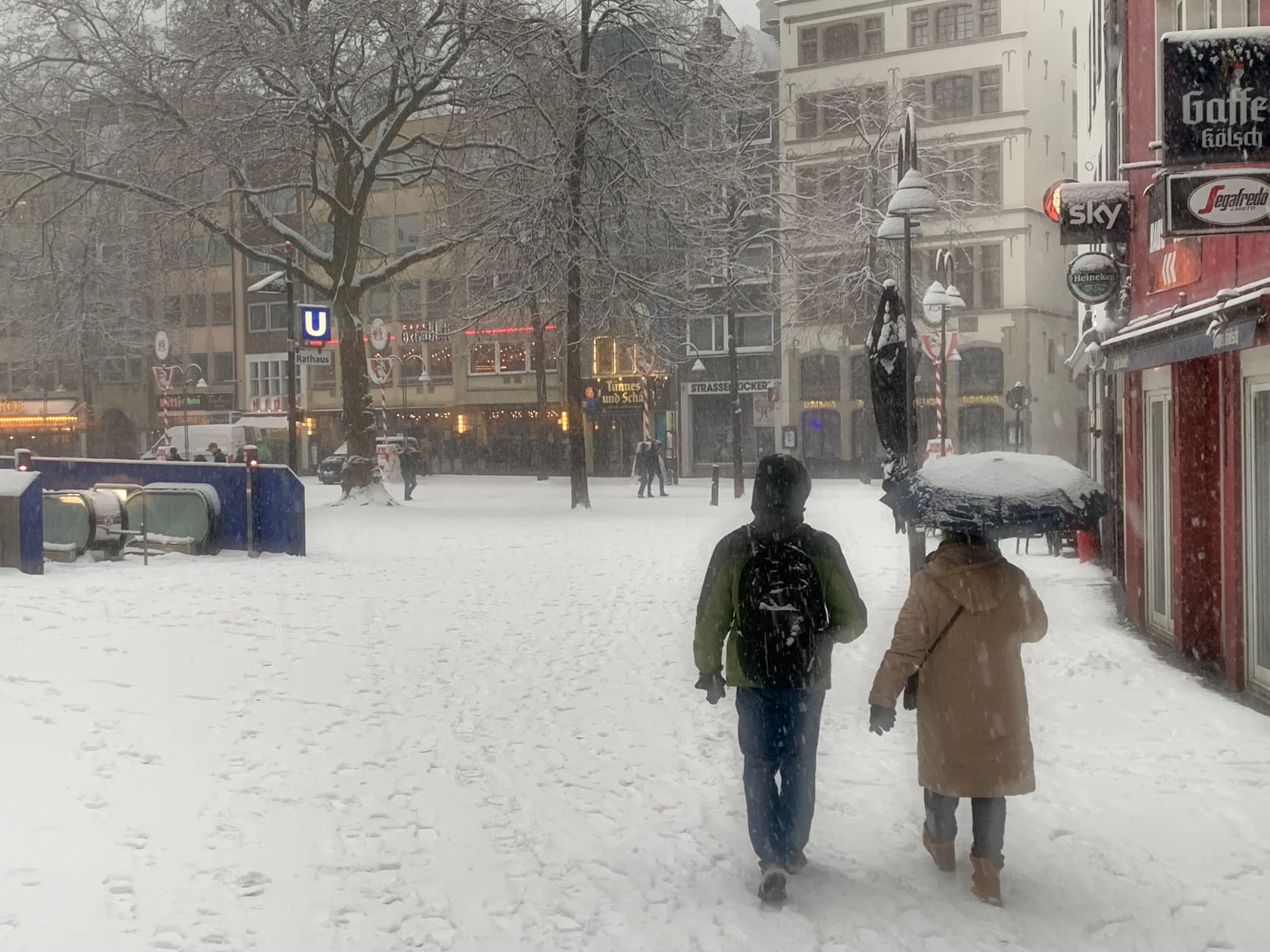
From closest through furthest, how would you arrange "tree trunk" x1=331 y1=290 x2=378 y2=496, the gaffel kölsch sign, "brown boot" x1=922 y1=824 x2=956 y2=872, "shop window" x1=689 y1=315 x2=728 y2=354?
"brown boot" x1=922 y1=824 x2=956 y2=872 < the gaffel kölsch sign < "tree trunk" x1=331 y1=290 x2=378 y2=496 < "shop window" x1=689 y1=315 x2=728 y2=354

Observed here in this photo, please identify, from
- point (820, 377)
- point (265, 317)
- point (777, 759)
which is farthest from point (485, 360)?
point (777, 759)

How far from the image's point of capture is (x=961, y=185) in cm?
4950

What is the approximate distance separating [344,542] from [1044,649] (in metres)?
12.0

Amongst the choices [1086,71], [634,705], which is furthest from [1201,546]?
[1086,71]

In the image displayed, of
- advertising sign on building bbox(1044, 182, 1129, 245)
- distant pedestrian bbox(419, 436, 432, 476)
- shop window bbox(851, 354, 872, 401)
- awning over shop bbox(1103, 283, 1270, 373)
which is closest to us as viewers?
awning over shop bbox(1103, 283, 1270, 373)

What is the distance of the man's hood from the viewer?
5.11 meters

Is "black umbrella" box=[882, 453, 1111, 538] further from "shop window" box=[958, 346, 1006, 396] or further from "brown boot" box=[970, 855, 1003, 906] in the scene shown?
"shop window" box=[958, 346, 1006, 396]

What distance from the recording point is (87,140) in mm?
25891

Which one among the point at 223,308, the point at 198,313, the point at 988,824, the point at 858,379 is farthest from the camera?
the point at 198,313

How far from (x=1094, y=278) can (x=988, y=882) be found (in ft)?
28.1

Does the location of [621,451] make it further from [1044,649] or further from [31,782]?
[31,782]

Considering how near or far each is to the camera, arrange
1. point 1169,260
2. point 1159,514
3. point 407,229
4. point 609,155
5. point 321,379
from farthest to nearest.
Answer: point 321,379 < point 407,229 < point 609,155 < point 1159,514 < point 1169,260

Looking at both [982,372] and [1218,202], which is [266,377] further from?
[1218,202]

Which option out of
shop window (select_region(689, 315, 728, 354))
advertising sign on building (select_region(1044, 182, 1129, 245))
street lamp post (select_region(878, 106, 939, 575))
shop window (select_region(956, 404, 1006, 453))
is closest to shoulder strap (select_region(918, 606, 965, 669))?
street lamp post (select_region(878, 106, 939, 575))
